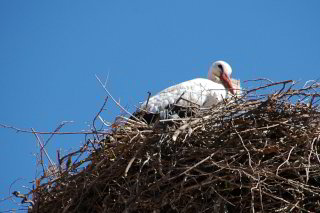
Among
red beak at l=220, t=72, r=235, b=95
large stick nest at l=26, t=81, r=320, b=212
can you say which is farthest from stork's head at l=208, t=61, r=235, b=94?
large stick nest at l=26, t=81, r=320, b=212

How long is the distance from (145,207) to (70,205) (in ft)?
1.29

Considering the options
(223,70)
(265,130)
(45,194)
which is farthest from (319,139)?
(223,70)

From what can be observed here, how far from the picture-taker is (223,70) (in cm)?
511

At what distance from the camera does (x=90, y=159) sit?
348cm

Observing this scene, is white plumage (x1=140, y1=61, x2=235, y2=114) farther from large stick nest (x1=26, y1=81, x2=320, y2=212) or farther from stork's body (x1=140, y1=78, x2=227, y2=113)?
large stick nest (x1=26, y1=81, x2=320, y2=212)

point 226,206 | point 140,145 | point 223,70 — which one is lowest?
point 226,206

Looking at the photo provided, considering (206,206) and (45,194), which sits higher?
(45,194)

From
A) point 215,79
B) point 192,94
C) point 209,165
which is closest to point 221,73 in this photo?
point 215,79

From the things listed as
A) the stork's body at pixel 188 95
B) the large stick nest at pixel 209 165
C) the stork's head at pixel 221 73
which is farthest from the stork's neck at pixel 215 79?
the large stick nest at pixel 209 165

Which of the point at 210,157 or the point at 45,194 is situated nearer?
the point at 210,157

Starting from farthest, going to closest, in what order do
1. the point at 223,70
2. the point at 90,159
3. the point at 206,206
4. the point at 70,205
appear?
1. the point at 223,70
2. the point at 90,159
3. the point at 70,205
4. the point at 206,206

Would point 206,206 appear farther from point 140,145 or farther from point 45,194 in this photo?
point 45,194

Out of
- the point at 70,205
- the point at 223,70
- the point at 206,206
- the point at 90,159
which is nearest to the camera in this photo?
the point at 206,206

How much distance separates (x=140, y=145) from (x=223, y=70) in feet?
6.39
